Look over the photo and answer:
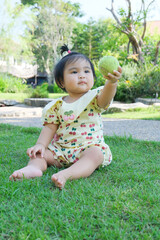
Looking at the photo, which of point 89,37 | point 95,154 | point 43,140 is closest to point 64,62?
point 43,140

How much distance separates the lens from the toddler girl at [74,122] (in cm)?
190

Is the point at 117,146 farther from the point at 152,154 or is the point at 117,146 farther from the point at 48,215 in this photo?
the point at 48,215

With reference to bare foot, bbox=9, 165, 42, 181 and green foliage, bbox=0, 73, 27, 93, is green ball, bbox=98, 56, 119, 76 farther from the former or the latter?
green foliage, bbox=0, 73, 27, 93

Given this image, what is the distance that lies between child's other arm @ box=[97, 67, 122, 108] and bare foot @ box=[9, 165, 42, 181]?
0.69m

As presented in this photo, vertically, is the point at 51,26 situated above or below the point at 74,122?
above

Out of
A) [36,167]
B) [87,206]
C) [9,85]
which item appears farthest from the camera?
[9,85]

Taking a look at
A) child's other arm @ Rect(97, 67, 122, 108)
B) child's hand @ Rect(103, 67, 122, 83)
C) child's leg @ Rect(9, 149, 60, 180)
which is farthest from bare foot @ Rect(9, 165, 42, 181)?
child's hand @ Rect(103, 67, 122, 83)

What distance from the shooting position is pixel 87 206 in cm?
126

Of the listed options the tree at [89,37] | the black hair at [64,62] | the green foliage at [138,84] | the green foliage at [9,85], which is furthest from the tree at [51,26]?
the black hair at [64,62]

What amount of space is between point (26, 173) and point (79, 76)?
834 mm

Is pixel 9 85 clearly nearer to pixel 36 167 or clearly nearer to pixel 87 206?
pixel 36 167

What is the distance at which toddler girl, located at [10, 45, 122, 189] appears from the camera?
1898mm

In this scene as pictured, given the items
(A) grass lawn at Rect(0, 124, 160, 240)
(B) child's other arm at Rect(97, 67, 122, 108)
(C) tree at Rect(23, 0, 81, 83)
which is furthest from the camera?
(C) tree at Rect(23, 0, 81, 83)

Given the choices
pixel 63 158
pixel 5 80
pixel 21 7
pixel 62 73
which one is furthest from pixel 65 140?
pixel 21 7
